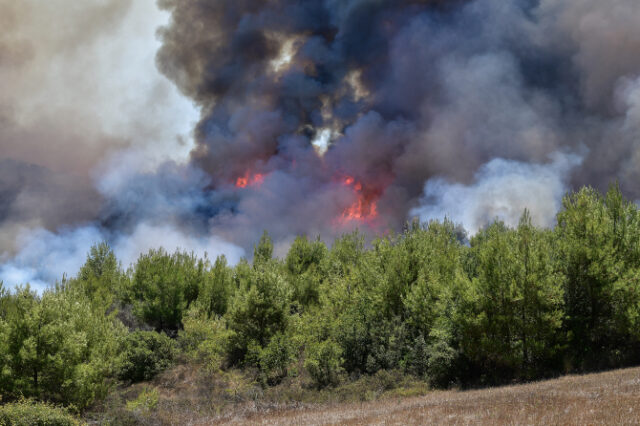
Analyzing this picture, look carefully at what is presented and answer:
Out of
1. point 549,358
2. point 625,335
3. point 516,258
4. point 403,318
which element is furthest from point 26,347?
point 625,335

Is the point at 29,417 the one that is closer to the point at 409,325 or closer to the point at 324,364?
the point at 324,364

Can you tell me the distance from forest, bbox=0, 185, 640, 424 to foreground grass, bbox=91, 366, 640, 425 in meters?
2.26

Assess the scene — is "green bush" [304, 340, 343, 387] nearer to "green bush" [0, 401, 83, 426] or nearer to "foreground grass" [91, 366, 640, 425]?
"foreground grass" [91, 366, 640, 425]

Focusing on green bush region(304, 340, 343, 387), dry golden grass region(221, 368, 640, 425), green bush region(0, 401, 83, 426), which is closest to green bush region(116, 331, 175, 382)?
green bush region(304, 340, 343, 387)

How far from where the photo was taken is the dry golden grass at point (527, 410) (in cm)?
1452

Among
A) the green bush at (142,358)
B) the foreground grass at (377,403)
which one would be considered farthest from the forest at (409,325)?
the foreground grass at (377,403)

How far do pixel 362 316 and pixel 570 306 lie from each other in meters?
15.9

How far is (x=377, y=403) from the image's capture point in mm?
25719

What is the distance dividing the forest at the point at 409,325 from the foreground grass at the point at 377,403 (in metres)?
2.26

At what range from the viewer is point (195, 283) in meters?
54.5

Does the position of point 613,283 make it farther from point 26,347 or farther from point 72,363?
point 26,347

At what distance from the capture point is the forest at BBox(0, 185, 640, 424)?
26.6 metres

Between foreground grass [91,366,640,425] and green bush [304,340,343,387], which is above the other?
green bush [304,340,343,387]

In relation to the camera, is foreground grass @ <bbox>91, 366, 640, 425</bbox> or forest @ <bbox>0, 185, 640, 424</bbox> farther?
forest @ <bbox>0, 185, 640, 424</bbox>
